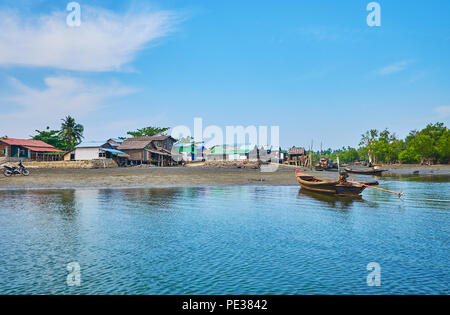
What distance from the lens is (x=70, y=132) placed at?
83.1 meters

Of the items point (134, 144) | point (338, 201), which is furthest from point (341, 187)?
point (134, 144)

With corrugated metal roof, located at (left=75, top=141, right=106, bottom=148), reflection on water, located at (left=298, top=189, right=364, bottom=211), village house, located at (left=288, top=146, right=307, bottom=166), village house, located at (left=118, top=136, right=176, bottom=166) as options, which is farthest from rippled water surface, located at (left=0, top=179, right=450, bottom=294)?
village house, located at (left=288, top=146, right=307, bottom=166)

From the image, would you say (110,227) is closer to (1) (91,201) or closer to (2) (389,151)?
(1) (91,201)

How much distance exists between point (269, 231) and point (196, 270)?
5971 mm

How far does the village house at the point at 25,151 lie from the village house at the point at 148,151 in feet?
53.2

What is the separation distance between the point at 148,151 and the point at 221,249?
56400 mm

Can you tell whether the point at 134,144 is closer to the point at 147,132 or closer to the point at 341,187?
the point at 147,132

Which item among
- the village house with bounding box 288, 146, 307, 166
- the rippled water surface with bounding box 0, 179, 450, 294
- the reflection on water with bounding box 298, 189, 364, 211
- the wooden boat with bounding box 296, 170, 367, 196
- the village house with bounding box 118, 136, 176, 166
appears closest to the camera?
the rippled water surface with bounding box 0, 179, 450, 294

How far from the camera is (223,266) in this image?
33.3 ft

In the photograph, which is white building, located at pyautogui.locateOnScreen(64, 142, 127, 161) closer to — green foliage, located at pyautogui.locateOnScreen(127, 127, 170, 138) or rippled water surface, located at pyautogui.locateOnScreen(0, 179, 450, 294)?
green foliage, located at pyautogui.locateOnScreen(127, 127, 170, 138)

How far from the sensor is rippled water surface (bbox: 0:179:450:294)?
875cm

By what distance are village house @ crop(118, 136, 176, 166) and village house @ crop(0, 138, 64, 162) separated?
1620 cm

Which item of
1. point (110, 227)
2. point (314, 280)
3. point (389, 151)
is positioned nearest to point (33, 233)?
point (110, 227)

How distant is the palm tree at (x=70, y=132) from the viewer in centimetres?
8238
